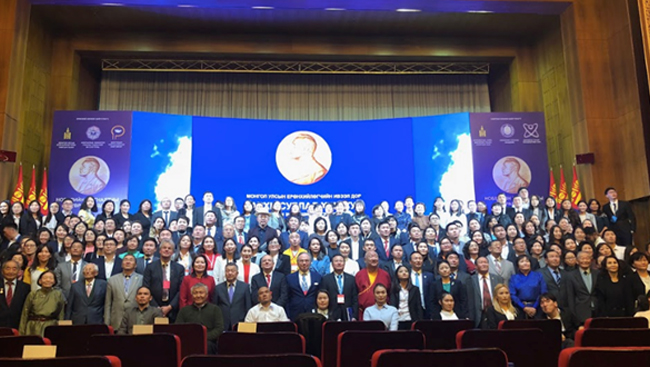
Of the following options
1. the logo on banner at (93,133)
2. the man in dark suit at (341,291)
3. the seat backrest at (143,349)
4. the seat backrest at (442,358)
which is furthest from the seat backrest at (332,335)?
the logo on banner at (93,133)

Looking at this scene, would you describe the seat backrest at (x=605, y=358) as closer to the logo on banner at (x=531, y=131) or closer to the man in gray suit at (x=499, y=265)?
the man in gray suit at (x=499, y=265)

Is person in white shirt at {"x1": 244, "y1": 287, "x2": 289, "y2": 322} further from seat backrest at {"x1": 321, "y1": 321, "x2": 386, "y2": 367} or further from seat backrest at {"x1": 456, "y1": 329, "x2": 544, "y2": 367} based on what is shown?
seat backrest at {"x1": 456, "y1": 329, "x2": 544, "y2": 367}

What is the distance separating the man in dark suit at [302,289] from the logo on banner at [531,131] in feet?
26.2

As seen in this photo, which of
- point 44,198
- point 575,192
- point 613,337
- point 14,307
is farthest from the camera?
point 44,198

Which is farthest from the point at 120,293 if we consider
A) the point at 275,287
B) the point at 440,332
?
the point at 440,332

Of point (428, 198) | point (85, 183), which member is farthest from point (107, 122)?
point (428, 198)

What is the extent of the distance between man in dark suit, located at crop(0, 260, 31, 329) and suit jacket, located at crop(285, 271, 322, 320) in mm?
2795

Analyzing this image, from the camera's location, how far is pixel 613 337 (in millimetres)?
3656

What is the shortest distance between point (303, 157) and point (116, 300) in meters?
7.78

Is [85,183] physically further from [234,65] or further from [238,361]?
[238,361]

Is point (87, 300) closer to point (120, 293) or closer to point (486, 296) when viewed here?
point (120, 293)

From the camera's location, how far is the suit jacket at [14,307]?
19.2 feet

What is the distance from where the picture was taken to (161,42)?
13.9 m

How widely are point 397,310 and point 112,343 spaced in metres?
3.43
